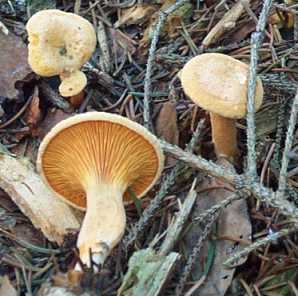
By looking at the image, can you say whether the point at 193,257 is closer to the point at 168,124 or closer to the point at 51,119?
the point at 168,124

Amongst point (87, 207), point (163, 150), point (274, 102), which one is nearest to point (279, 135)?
point (274, 102)

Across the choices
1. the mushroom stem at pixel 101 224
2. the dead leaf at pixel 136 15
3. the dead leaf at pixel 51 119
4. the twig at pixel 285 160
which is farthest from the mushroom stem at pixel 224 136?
the dead leaf at pixel 136 15

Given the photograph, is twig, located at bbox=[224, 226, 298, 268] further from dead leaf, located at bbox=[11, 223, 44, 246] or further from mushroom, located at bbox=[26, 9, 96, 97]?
mushroom, located at bbox=[26, 9, 96, 97]

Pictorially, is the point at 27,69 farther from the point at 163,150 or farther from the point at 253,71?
the point at 253,71

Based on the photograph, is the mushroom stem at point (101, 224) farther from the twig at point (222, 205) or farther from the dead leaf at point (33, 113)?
the dead leaf at point (33, 113)

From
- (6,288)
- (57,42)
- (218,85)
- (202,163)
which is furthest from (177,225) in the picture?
(57,42)

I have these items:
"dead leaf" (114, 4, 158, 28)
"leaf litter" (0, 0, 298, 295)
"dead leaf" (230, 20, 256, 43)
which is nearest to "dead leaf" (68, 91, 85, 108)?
"leaf litter" (0, 0, 298, 295)
